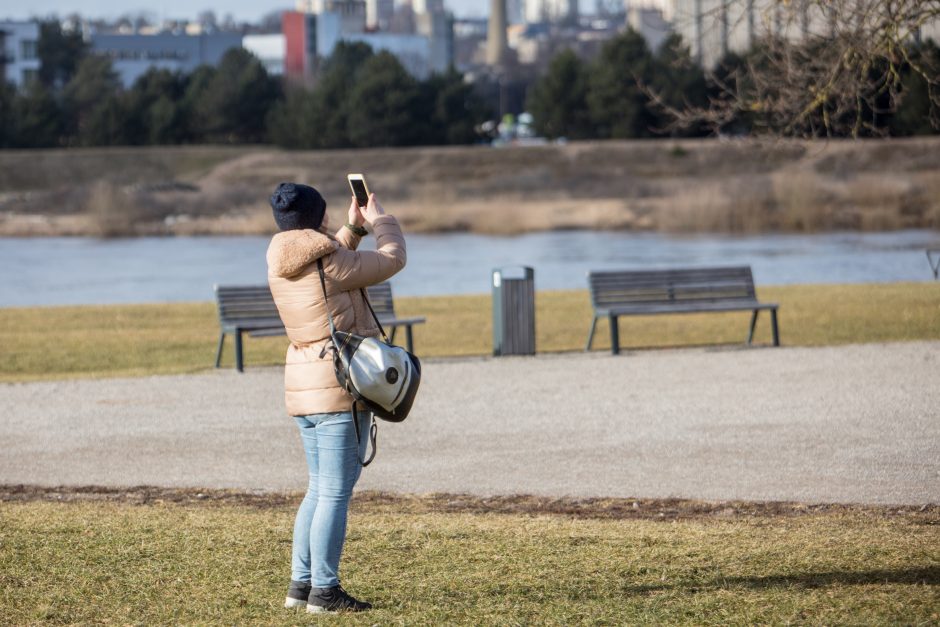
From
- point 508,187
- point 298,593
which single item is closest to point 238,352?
point 298,593

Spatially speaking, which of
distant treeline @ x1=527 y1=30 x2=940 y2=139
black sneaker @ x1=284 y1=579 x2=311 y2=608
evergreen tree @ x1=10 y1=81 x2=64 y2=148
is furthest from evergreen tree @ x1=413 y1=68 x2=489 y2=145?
black sneaker @ x1=284 y1=579 x2=311 y2=608

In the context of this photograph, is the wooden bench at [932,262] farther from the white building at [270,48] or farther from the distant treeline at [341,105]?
the white building at [270,48]

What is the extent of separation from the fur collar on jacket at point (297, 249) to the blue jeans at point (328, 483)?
0.54 meters

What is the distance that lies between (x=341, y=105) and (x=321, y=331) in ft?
244

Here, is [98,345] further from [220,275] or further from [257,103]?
[257,103]

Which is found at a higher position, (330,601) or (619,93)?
(619,93)

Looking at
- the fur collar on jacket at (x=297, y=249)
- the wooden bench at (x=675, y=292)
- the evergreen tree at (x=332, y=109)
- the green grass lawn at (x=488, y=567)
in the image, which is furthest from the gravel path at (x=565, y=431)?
the evergreen tree at (x=332, y=109)

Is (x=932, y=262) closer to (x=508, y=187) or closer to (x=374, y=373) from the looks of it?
(x=374, y=373)

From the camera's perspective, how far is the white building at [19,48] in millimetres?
111562

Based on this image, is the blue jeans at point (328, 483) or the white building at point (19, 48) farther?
the white building at point (19, 48)

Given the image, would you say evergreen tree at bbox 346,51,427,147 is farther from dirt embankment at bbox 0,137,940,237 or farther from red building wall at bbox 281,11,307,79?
red building wall at bbox 281,11,307,79

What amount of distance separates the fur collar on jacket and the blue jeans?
1.76ft

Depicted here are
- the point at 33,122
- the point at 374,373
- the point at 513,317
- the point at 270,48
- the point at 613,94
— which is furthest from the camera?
the point at 270,48

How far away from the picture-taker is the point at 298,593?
17.3 ft
